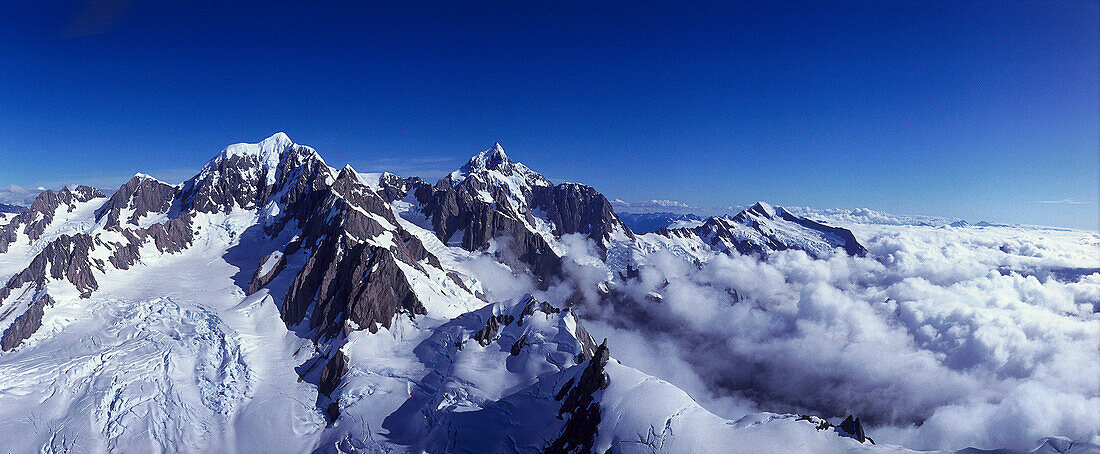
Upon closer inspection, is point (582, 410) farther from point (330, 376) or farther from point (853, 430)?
point (330, 376)

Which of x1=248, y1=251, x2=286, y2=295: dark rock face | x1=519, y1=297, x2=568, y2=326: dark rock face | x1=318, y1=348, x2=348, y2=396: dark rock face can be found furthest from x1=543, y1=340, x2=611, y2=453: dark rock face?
x1=248, y1=251, x2=286, y2=295: dark rock face

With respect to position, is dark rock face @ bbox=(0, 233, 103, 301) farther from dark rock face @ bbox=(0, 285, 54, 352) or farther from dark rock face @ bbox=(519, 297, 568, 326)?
dark rock face @ bbox=(519, 297, 568, 326)

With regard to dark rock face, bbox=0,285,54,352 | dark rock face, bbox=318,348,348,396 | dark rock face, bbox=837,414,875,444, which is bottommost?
dark rock face, bbox=318,348,348,396

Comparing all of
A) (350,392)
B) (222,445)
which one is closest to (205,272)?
(222,445)

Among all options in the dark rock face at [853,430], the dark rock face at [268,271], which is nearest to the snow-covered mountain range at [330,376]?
the dark rock face at [853,430]

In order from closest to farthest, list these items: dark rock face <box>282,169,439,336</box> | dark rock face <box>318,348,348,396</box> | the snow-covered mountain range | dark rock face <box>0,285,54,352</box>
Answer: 1. the snow-covered mountain range
2. dark rock face <box>318,348,348,396</box>
3. dark rock face <box>0,285,54,352</box>
4. dark rock face <box>282,169,439,336</box>

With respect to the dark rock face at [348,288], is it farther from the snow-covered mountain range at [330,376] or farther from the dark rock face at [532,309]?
the dark rock face at [532,309]
